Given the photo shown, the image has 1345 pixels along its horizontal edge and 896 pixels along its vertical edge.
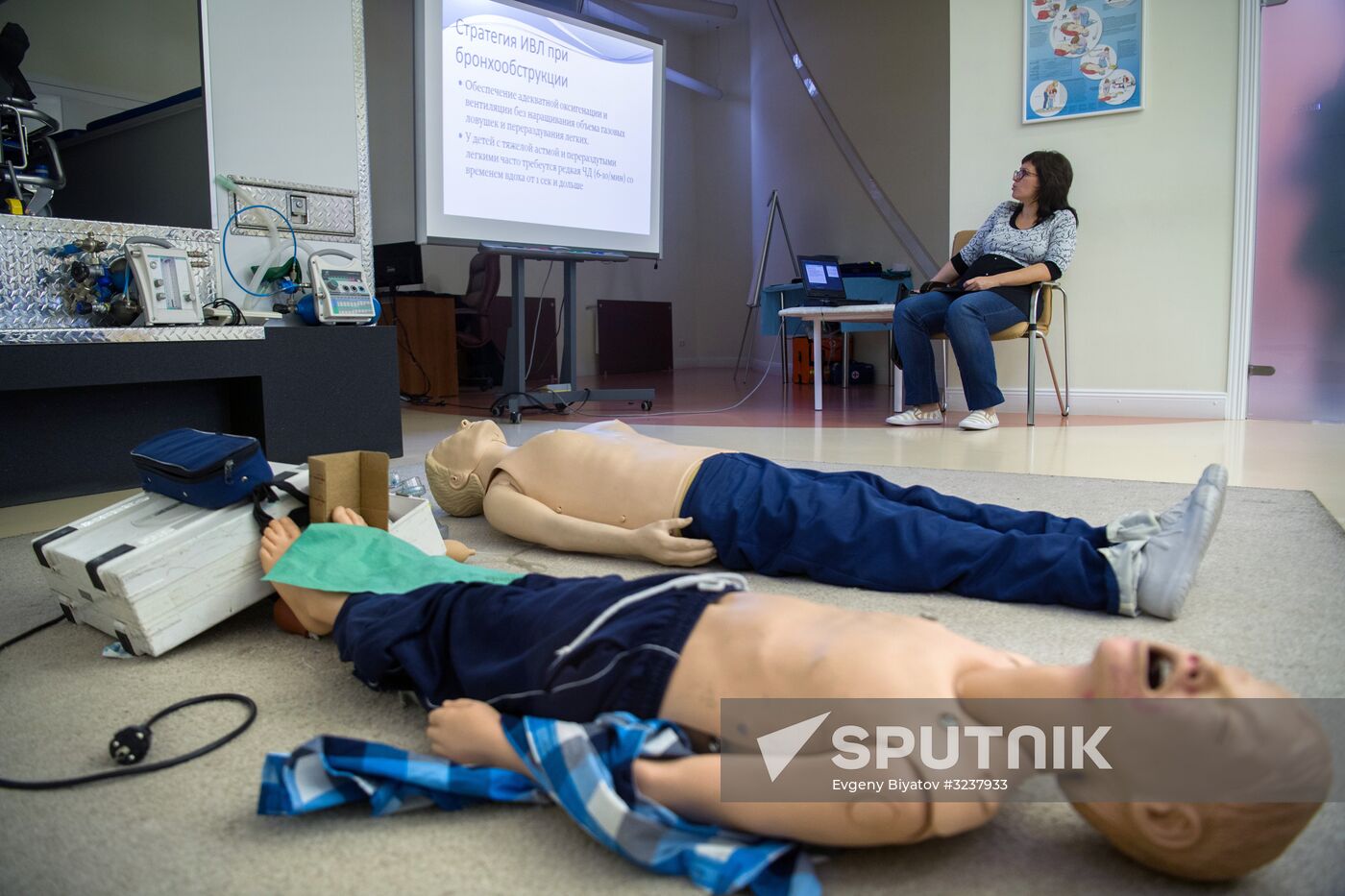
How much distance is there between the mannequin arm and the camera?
143 centimetres

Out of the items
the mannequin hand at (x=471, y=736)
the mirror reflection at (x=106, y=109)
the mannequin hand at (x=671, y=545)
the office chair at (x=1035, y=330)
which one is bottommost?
the mannequin hand at (x=471, y=736)

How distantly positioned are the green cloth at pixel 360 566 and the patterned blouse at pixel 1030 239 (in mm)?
3150

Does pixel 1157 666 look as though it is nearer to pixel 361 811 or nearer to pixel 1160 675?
pixel 1160 675

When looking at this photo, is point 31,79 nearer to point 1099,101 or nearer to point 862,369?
point 1099,101

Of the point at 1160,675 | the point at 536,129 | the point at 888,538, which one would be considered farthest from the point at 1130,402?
the point at 1160,675

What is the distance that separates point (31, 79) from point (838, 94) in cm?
597

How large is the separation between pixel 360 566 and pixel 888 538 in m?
0.79

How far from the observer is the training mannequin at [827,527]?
1237 millimetres

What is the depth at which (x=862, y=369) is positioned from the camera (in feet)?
21.8

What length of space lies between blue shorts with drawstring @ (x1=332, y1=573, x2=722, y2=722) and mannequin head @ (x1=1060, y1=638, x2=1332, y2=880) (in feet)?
1.19

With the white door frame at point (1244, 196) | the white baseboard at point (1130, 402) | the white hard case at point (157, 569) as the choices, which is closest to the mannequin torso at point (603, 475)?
the white hard case at point (157, 569)

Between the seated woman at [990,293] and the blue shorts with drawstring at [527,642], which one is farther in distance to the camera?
the seated woman at [990,293]

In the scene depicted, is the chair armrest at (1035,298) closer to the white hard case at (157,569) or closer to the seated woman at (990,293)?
the seated woman at (990,293)

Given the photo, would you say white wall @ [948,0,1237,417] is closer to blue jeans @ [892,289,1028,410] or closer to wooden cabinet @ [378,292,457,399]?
blue jeans @ [892,289,1028,410]
